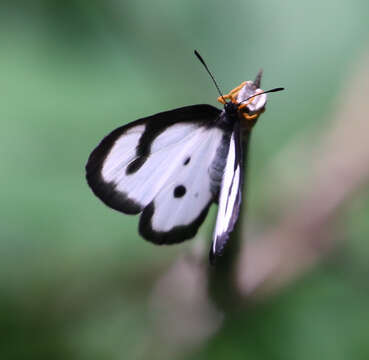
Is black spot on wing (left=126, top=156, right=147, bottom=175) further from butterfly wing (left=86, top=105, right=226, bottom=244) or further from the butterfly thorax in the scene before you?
the butterfly thorax

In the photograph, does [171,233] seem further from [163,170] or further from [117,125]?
[117,125]

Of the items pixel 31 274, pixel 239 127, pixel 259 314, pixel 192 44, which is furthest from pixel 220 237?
pixel 192 44

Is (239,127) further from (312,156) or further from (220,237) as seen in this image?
(312,156)

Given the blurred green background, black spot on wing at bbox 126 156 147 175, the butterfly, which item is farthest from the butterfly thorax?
the blurred green background

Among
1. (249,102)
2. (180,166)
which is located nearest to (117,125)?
(180,166)

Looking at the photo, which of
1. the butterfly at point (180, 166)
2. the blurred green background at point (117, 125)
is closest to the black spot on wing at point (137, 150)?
the butterfly at point (180, 166)

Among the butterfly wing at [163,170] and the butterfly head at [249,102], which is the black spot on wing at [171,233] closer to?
the butterfly wing at [163,170]
